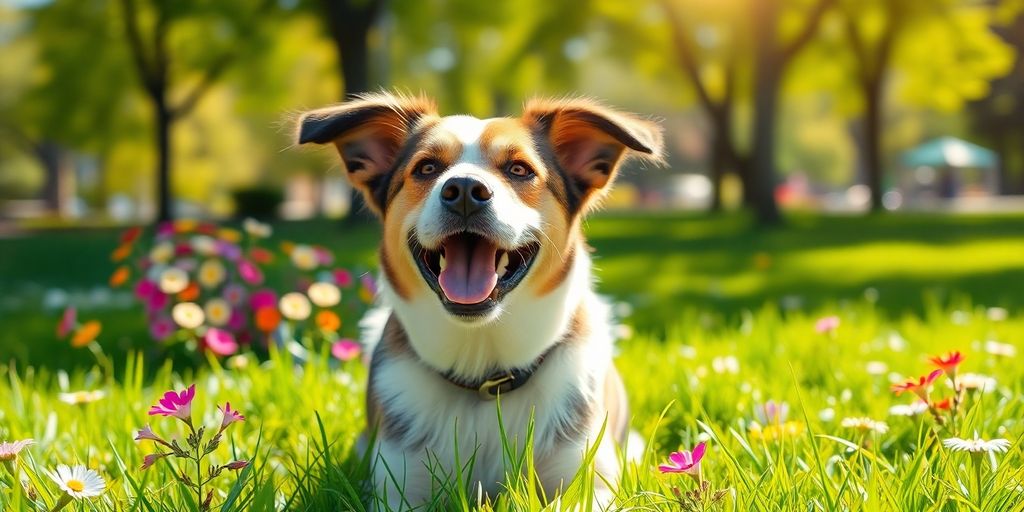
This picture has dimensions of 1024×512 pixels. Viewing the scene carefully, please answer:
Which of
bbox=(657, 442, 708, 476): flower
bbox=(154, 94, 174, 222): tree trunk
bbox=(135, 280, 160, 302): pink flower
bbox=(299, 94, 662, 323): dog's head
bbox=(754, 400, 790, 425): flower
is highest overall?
bbox=(299, 94, 662, 323): dog's head

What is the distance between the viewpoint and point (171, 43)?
26.4m

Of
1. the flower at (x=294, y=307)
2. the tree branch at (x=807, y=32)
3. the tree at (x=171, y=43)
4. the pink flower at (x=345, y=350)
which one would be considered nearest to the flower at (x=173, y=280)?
the flower at (x=294, y=307)

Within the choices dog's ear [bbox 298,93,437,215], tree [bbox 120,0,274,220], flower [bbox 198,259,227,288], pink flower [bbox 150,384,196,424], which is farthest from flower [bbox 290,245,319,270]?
tree [bbox 120,0,274,220]

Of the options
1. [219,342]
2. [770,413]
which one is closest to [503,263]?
[770,413]

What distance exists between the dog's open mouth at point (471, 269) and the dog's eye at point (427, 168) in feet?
0.97

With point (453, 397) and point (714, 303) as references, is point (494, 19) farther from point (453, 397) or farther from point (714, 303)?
point (453, 397)

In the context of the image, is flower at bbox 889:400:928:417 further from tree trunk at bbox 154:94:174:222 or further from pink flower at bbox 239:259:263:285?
tree trunk at bbox 154:94:174:222

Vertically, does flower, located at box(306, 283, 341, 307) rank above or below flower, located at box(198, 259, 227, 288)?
above

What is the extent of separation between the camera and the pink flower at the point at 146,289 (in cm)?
629

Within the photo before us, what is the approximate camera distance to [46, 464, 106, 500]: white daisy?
264cm

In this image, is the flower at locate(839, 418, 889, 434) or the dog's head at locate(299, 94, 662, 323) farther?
the flower at locate(839, 418, 889, 434)

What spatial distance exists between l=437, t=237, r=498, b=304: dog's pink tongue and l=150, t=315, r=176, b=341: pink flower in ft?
11.9

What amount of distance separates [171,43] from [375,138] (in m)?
24.7

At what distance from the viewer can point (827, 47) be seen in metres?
28.9
